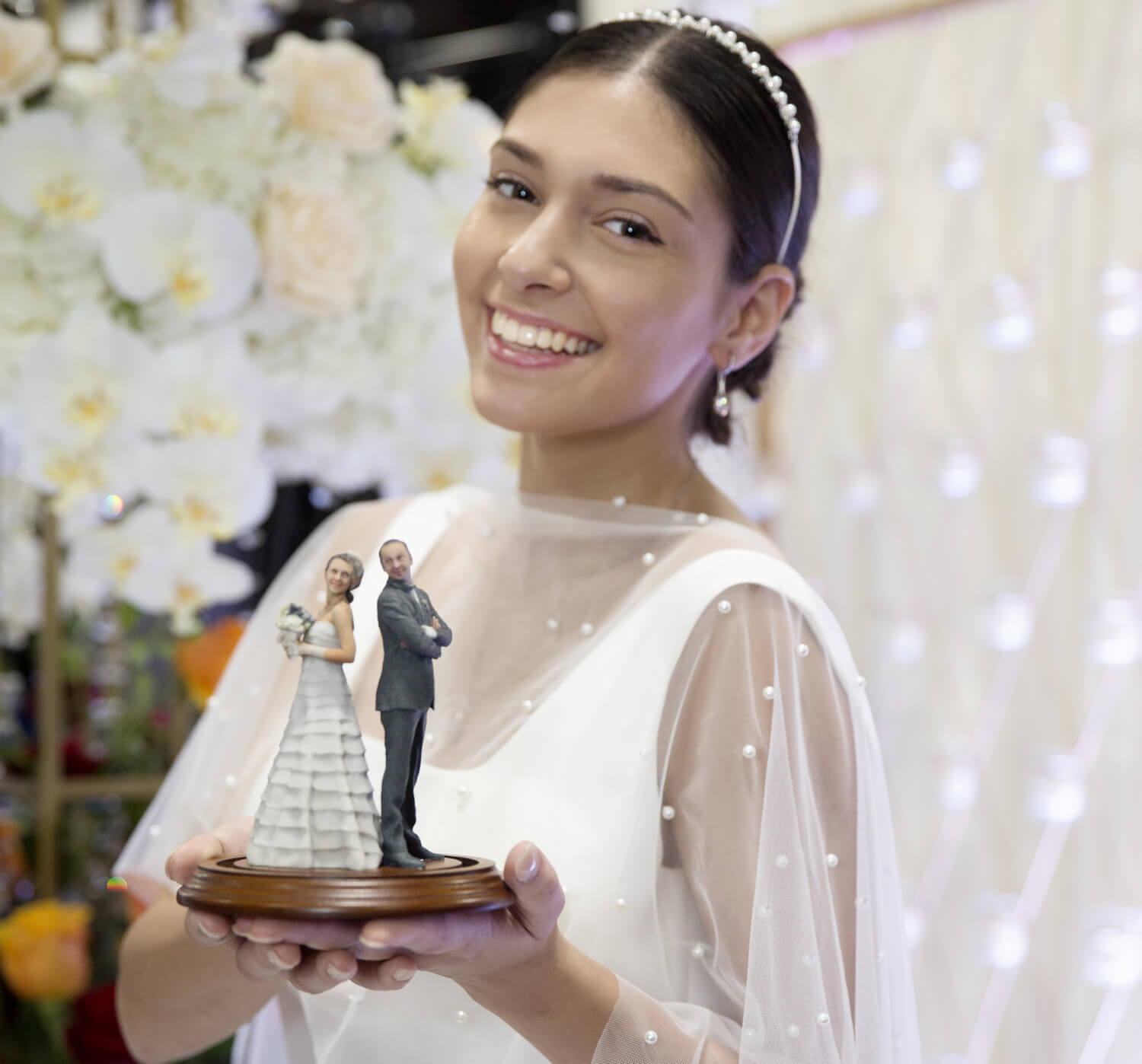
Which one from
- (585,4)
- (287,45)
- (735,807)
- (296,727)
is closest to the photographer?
(296,727)

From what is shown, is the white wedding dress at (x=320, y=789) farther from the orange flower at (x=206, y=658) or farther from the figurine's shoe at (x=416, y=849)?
the orange flower at (x=206, y=658)

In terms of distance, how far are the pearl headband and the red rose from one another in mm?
1091

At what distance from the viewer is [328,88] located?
1.72 m

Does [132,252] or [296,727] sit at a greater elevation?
[132,252]

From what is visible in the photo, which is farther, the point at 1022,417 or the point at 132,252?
the point at 1022,417

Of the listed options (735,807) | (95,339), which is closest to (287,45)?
(95,339)

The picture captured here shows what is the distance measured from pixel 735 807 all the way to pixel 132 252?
92cm

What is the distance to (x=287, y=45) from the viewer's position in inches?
68.1

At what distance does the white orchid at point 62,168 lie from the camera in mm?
1585

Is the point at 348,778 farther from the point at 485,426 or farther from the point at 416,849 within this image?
the point at 485,426

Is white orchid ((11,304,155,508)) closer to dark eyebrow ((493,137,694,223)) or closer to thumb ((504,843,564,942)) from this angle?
dark eyebrow ((493,137,694,223))

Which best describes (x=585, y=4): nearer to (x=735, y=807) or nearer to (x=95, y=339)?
(x=95, y=339)

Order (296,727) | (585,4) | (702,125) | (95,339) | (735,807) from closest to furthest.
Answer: (296,727), (735,807), (702,125), (95,339), (585,4)

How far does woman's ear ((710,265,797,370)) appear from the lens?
4.71ft
